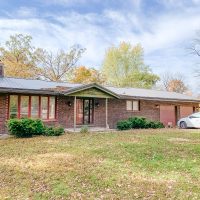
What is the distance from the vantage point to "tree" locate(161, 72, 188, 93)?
50344 millimetres

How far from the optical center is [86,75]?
39.3m

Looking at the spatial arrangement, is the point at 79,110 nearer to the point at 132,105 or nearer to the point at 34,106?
the point at 34,106

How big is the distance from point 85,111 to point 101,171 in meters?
13.3

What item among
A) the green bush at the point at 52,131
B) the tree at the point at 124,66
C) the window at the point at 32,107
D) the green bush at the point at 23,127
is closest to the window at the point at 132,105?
the window at the point at 32,107

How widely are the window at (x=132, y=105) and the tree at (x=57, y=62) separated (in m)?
19.1

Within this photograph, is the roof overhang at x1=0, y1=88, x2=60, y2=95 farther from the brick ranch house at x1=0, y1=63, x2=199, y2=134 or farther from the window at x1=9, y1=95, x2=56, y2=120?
the window at x1=9, y1=95, x2=56, y2=120

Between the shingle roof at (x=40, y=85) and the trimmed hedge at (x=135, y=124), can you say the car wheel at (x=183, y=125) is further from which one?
the shingle roof at (x=40, y=85)

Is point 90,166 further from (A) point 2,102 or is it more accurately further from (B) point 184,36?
(B) point 184,36

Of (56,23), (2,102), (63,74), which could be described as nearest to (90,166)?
(2,102)

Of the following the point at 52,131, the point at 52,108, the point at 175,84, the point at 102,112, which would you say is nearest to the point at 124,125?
the point at 102,112

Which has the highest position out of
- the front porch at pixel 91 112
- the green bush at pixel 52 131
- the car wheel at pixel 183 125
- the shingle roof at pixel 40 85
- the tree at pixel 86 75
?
the tree at pixel 86 75

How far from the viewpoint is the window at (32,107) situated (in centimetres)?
1625

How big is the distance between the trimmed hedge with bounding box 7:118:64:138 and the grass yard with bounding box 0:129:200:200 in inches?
121

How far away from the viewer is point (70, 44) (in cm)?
4125
